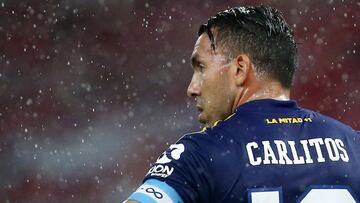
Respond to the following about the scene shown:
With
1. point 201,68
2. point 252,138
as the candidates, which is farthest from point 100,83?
point 252,138

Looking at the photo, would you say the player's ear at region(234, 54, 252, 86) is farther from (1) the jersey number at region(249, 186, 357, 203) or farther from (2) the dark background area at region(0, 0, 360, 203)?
(2) the dark background area at region(0, 0, 360, 203)

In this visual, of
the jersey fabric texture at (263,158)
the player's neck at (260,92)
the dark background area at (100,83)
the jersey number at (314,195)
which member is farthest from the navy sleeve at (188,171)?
the dark background area at (100,83)

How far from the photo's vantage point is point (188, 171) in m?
2.00

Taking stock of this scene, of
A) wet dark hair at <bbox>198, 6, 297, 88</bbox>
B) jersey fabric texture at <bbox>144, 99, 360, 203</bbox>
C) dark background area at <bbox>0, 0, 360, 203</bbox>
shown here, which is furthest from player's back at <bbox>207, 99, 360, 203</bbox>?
dark background area at <bbox>0, 0, 360, 203</bbox>

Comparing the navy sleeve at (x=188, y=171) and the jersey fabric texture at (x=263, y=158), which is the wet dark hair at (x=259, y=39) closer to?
the jersey fabric texture at (x=263, y=158)

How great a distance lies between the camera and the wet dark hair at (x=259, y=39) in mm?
2289

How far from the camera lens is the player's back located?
2023 millimetres

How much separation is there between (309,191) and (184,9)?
8.30 metres

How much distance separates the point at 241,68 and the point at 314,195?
1.42ft

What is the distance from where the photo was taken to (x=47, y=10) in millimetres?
10398

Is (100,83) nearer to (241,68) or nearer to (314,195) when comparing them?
(241,68)

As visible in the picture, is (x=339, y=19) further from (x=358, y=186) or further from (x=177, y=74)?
(x=358, y=186)

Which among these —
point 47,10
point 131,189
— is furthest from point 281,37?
point 47,10

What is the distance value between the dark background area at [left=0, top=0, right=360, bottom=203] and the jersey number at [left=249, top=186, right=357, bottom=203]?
7926 mm
